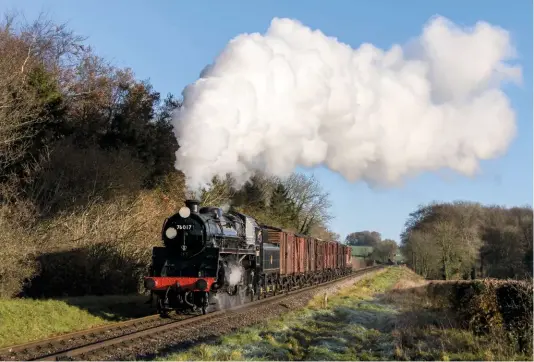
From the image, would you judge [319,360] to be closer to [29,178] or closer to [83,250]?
[83,250]

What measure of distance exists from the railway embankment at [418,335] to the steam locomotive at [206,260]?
2.27m

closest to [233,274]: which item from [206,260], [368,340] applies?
[206,260]

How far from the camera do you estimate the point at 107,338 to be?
456 inches

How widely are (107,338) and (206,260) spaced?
175 inches

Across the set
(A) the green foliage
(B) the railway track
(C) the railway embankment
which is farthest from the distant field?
(A) the green foliage

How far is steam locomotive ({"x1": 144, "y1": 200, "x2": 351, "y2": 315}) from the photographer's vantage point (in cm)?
1507

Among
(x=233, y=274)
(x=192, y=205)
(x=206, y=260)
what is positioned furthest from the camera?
(x=233, y=274)

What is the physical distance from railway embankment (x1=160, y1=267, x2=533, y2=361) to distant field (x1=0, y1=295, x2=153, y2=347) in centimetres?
425

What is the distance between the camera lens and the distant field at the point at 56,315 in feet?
39.2

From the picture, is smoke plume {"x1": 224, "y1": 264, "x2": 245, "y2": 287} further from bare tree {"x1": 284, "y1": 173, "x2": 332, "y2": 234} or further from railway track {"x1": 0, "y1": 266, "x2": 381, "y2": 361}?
bare tree {"x1": 284, "y1": 173, "x2": 332, "y2": 234}

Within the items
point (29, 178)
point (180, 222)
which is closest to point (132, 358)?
point (180, 222)

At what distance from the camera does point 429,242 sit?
47.6 meters

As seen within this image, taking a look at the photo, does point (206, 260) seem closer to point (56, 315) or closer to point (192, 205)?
point (192, 205)

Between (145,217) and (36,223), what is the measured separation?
18.2 feet
